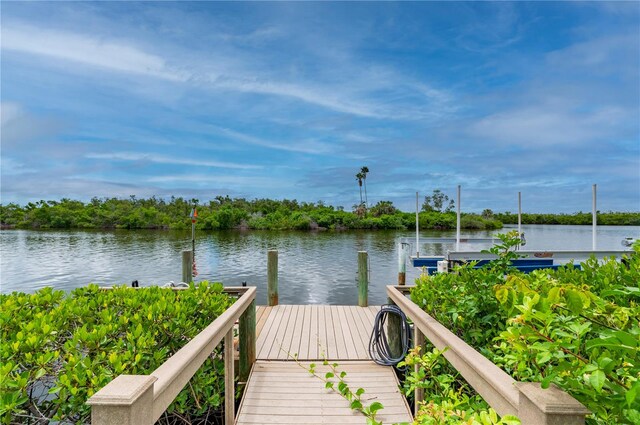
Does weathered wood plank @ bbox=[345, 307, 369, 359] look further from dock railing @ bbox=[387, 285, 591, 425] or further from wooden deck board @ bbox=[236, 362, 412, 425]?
dock railing @ bbox=[387, 285, 591, 425]

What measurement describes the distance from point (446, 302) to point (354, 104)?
20472 mm

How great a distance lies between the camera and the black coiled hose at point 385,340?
3.37 meters

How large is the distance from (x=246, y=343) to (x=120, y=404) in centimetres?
247

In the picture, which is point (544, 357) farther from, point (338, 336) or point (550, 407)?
point (338, 336)

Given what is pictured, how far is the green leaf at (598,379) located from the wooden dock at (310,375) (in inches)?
86.0

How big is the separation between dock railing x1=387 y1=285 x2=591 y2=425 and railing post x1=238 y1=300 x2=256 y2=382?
2.11 meters

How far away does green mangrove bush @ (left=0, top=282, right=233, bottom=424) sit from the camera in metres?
1.50

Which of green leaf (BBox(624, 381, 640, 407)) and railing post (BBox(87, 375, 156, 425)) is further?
railing post (BBox(87, 375, 156, 425))

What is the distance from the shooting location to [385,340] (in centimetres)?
362

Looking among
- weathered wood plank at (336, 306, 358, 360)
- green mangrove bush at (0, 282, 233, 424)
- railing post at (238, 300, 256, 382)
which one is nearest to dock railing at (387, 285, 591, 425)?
green mangrove bush at (0, 282, 233, 424)

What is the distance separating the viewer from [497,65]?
39.8 feet

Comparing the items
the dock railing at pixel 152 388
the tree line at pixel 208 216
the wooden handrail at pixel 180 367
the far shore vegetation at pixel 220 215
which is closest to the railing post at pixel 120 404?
the dock railing at pixel 152 388

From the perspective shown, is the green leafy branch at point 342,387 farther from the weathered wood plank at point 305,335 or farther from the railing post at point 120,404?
the railing post at point 120,404

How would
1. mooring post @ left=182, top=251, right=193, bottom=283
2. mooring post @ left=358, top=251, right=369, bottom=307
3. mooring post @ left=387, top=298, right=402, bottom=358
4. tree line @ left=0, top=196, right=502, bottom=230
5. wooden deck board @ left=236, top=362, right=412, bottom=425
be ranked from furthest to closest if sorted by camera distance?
tree line @ left=0, top=196, right=502, bottom=230, mooring post @ left=182, top=251, right=193, bottom=283, mooring post @ left=358, top=251, right=369, bottom=307, mooring post @ left=387, top=298, right=402, bottom=358, wooden deck board @ left=236, top=362, right=412, bottom=425
